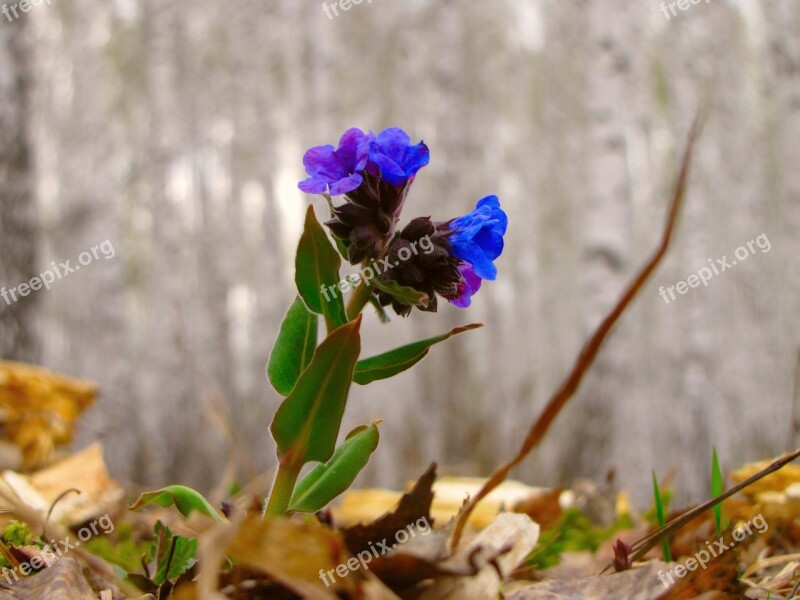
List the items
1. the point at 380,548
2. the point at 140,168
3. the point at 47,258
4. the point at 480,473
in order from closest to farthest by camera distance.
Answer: the point at 380,548 < the point at 480,473 < the point at 47,258 < the point at 140,168

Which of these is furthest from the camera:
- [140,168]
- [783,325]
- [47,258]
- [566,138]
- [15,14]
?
[566,138]

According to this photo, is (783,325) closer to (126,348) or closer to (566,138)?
(566,138)

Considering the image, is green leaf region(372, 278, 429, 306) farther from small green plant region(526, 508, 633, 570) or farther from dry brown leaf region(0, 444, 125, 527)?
dry brown leaf region(0, 444, 125, 527)

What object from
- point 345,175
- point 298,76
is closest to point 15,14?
point 298,76

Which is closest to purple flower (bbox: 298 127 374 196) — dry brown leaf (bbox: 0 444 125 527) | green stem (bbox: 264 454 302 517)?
green stem (bbox: 264 454 302 517)
